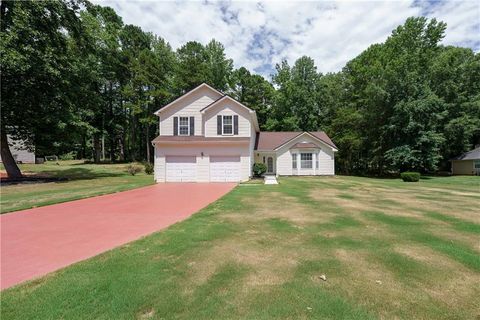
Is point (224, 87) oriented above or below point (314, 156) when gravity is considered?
above

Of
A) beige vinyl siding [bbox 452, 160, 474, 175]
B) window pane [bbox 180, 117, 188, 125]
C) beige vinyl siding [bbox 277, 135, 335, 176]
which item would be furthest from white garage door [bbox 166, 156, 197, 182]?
beige vinyl siding [bbox 452, 160, 474, 175]

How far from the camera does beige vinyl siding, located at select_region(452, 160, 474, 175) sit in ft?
94.0

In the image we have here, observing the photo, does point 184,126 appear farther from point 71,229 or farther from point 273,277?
point 273,277

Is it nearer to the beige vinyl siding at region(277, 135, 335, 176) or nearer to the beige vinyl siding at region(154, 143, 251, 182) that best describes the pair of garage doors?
the beige vinyl siding at region(154, 143, 251, 182)

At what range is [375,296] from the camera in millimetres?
3203

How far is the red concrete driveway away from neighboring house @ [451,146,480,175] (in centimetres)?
3351

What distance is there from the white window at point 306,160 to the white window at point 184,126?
38.6 ft

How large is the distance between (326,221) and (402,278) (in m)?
3.22

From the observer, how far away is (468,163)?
2900 centimetres

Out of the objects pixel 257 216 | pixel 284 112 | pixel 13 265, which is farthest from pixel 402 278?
pixel 284 112

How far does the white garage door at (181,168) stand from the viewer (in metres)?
20.0

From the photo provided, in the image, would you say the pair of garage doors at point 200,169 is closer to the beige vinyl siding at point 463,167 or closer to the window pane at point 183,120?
the window pane at point 183,120

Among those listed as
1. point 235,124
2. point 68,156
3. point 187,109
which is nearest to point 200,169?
point 235,124

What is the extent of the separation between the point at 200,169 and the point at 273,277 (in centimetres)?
1678
